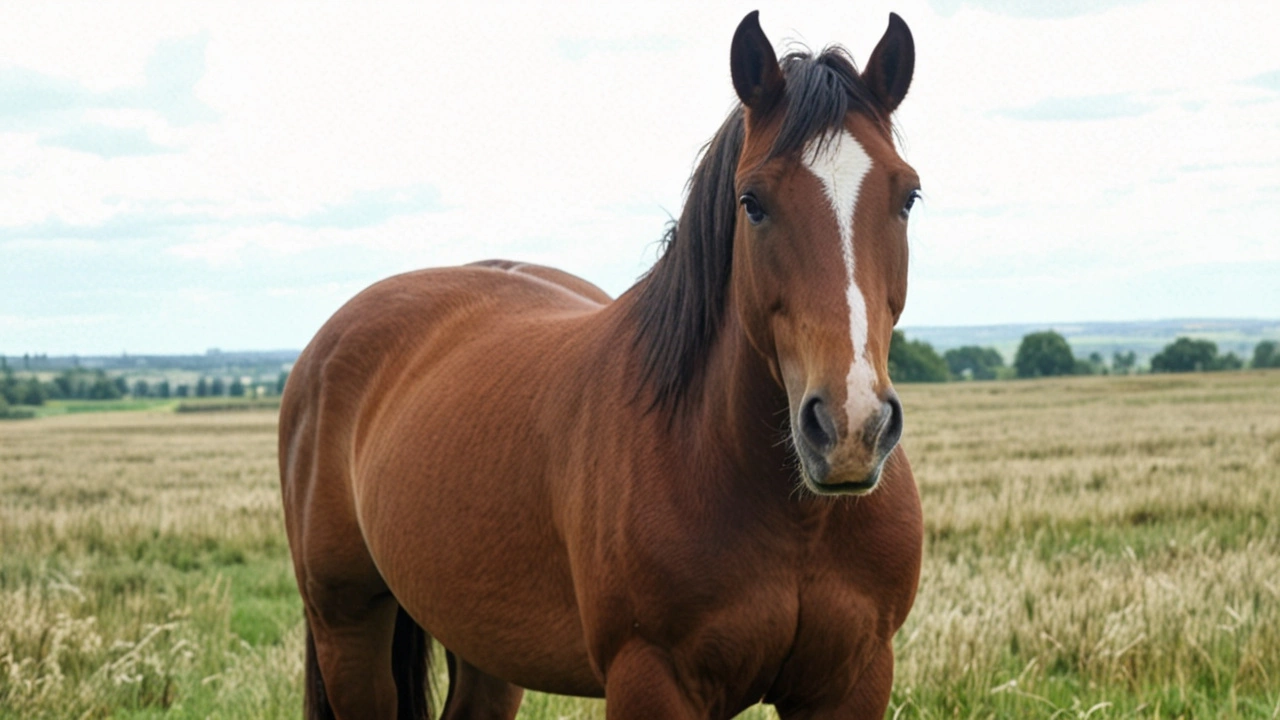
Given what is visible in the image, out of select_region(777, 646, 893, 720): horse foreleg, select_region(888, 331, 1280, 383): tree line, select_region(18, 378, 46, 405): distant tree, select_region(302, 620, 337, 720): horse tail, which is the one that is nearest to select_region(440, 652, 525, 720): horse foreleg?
select_region(302, 620, 337, 720): horse tail

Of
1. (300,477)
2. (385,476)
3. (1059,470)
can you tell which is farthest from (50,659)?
(1059,470)

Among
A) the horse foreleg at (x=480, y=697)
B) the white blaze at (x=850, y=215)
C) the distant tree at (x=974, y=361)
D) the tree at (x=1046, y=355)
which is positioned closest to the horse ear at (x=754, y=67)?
the white blaze at (x=850, y=215)

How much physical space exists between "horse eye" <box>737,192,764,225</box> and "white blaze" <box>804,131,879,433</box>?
0.13m

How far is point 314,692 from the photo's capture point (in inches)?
174

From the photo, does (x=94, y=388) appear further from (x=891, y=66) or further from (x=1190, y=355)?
(x=891, y=66)

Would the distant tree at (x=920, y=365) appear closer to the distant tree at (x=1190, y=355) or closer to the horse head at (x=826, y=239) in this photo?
the distant tree at (x=1190, y=355)

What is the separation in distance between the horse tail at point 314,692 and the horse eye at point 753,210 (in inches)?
112

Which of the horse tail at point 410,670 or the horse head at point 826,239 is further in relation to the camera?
the horse tail at point 410,670

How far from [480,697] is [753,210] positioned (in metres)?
2.54

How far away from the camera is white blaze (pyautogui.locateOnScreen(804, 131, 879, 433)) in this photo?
2.10 m

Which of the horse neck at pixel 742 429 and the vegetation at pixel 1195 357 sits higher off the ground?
the horse neck at pixel 742 429

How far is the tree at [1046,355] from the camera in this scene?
86500mm

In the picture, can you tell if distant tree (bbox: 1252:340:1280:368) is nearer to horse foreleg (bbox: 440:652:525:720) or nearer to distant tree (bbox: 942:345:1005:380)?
distant tree (bbox: 942:345:1005:380)

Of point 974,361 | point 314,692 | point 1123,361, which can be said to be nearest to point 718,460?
point 314,692
